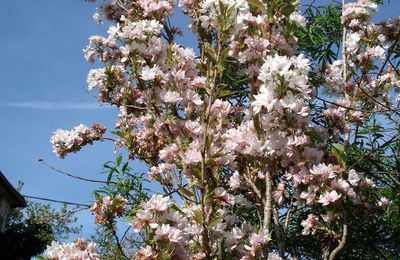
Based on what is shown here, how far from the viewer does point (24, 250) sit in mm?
14219

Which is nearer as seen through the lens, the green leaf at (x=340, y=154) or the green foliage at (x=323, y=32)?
the green leaf at (x=340, y=154)

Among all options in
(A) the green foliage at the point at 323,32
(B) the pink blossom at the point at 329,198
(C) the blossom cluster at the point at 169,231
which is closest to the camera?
(C) the blossom cluster at the point at 169,231

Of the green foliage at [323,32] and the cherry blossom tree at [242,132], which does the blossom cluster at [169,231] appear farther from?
the green foliage at [323,32]

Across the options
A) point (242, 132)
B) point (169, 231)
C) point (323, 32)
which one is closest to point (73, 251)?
point (169, 231)

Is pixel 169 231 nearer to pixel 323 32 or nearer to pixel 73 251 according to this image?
pixel 73 251

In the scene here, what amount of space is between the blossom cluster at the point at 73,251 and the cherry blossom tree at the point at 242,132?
0.16 m

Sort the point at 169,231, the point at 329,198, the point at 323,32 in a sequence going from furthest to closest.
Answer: the point at 323,32 → the point at 329,198 → the point at 169,231

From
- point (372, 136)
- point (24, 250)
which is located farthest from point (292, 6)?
point (24, 250)

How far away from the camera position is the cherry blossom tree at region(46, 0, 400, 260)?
7.41ft

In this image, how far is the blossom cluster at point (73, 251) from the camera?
6.57 ft

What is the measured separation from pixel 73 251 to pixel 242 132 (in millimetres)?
1086

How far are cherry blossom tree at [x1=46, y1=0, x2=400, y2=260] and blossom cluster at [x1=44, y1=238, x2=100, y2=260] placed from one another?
156 mm

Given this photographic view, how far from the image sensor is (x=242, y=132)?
262cm

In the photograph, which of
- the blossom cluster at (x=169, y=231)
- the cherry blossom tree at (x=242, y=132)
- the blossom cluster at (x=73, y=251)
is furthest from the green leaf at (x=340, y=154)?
the blossom cluster at (x=73, y=251)
